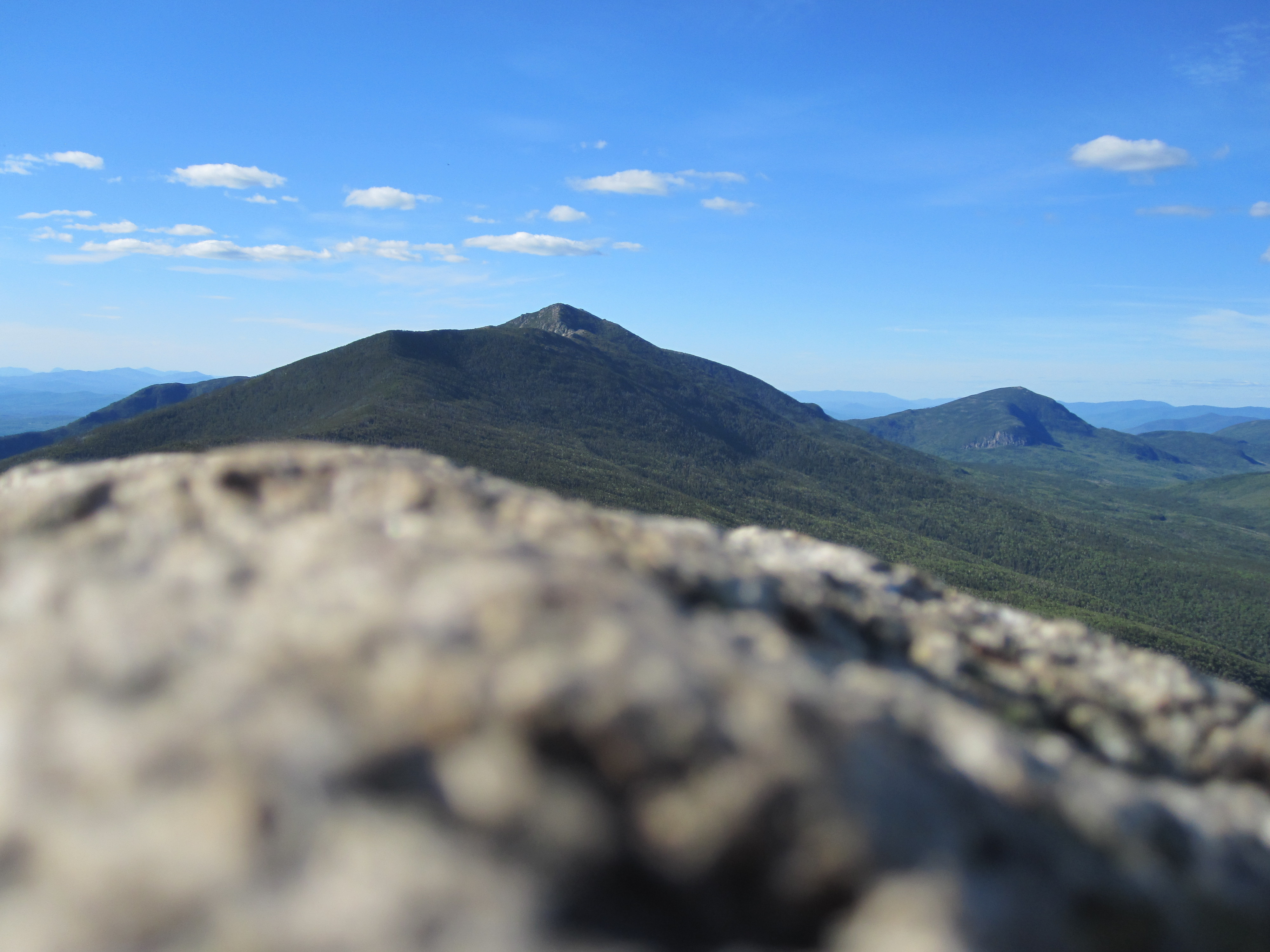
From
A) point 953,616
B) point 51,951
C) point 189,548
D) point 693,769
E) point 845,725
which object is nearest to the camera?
point 51,951

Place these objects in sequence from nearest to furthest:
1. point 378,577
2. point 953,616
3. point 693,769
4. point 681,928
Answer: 1. point 681,928
2. point 693,769
3. point 378,577
4. point 953,616

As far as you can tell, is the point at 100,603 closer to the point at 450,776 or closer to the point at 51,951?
the point at 51,951

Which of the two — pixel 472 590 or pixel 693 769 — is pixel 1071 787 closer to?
pixel 693 769

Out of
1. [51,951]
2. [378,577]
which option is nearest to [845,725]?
[378,577]

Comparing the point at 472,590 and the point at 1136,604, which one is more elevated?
the point at 472,590

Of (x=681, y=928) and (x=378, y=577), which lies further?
(x=378, y=577)

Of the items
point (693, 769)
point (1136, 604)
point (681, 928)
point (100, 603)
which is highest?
point (100, 603)
